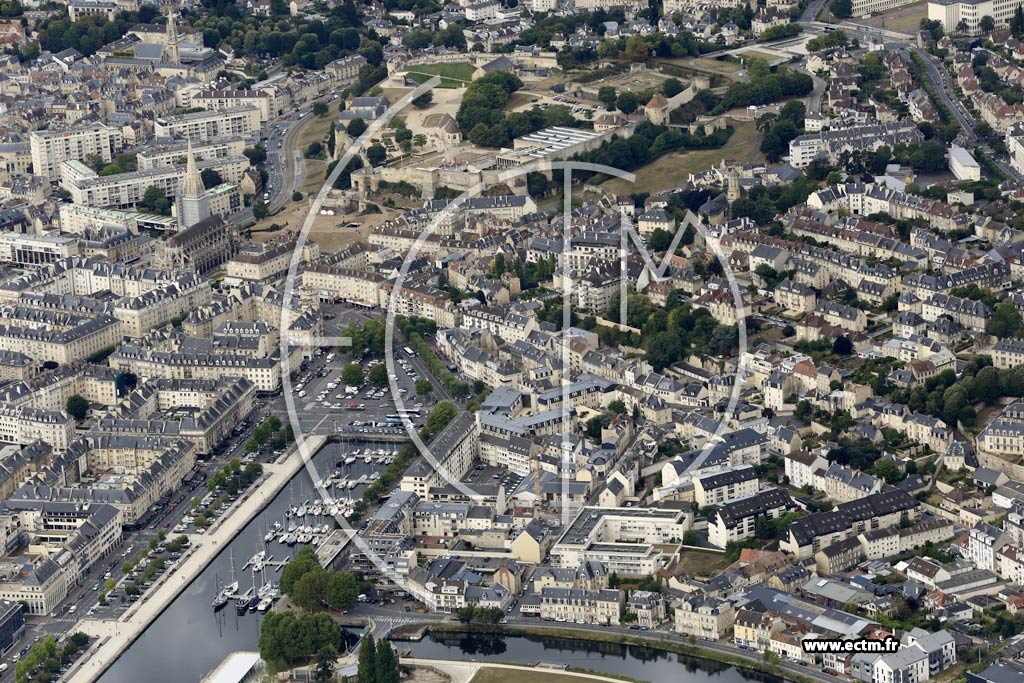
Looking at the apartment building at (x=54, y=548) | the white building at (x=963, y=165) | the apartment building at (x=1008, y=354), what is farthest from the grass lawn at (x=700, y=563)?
the white building at (x=963, y=165)

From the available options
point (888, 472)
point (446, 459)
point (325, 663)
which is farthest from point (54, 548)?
point (888, 472)

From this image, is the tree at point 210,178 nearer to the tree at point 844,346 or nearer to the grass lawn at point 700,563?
the tree at point 844,346

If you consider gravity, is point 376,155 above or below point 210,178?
→ above

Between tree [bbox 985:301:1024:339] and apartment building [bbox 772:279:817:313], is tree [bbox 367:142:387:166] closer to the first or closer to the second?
apartment building [bbox 772:279:817:313]

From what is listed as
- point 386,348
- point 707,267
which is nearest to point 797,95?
point 707,267

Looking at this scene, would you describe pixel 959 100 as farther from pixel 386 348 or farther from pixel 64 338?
pixel 64 338

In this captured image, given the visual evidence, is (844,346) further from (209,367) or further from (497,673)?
(209,367)

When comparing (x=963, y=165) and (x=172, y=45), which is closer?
(x=963, y=165)
